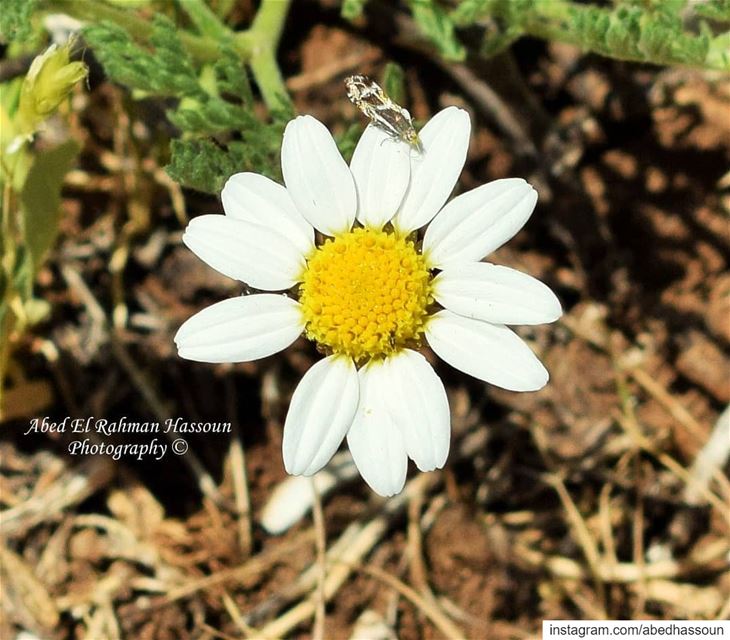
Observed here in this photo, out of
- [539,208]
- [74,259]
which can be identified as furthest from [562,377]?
[74,259]

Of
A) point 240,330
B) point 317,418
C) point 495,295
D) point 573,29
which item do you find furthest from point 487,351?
point 573,29

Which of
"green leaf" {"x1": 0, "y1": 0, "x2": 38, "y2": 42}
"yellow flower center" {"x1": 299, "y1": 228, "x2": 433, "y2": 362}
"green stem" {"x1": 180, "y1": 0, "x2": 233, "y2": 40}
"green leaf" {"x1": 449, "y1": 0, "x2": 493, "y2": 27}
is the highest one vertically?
"green leaf" {"x1": 449, "y1": 0, "x2": 493, "y2": 27}

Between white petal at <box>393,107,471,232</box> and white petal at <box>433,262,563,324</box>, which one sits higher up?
white petal at <box>393,107,471,232</box>

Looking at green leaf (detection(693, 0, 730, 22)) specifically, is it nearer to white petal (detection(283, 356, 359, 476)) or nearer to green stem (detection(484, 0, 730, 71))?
green stem (detection(484, 0, 730, 71))

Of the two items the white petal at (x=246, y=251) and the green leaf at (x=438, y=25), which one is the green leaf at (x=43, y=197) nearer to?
the white petal at (x=246, y=251)

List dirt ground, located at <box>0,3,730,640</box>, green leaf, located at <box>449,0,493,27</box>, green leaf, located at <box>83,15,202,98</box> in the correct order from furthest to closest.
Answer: dirt ground, located at <box>0,3,730,640</box> → green leaf, located at <box>449,0,493,27</box> → green leaf, located at <box>83,15,202,98</box>

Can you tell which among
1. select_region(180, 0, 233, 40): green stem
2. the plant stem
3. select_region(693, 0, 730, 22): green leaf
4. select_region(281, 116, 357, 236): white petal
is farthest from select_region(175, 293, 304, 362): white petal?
select_region(693, 0, 730, 22): green leaf

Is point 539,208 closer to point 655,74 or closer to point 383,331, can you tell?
point 655,74

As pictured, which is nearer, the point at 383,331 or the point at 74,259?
the point at 383,331
